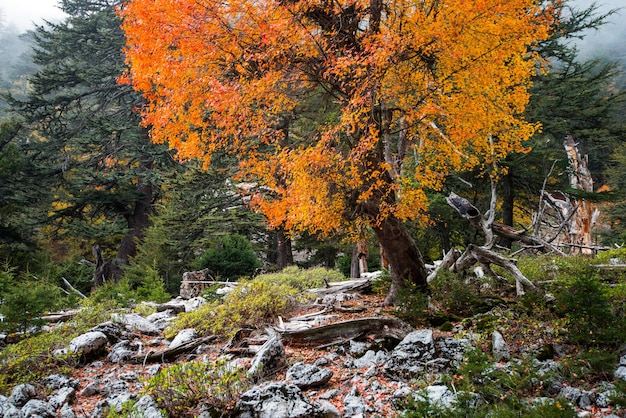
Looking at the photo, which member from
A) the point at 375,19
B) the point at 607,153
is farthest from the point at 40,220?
the point at 607,153

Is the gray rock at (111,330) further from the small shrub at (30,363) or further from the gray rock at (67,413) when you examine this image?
the gray rock at (67,413)

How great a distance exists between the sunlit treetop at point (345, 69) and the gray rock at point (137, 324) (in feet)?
10.2

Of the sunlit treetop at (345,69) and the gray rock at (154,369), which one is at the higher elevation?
the sunlit treetop at (345,69)

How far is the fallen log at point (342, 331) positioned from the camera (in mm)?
5223

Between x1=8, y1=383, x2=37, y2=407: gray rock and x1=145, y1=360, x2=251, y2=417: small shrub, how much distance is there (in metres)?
1.58

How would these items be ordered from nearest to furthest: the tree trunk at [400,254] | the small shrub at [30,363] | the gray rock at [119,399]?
the gray rock at [119,399]
the small shrub at [30,363]
the tree trunk at [400,254]

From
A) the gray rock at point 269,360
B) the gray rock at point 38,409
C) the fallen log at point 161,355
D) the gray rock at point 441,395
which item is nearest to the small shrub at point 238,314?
the fallen log at point 161,355

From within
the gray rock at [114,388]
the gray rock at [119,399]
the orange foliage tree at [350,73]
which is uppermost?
the orange foliage tree at [350,73]

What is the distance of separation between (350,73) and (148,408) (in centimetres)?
461

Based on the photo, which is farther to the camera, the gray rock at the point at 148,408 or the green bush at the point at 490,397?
the gray rock at the point at 148,408

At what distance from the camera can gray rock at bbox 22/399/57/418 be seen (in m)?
3.51

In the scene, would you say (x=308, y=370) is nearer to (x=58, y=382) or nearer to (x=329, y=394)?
(x=329, y=394)

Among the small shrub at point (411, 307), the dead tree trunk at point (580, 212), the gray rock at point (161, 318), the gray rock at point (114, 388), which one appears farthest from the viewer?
the dead tree trunk at point (580, 212)

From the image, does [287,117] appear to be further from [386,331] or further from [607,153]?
[607,153]
